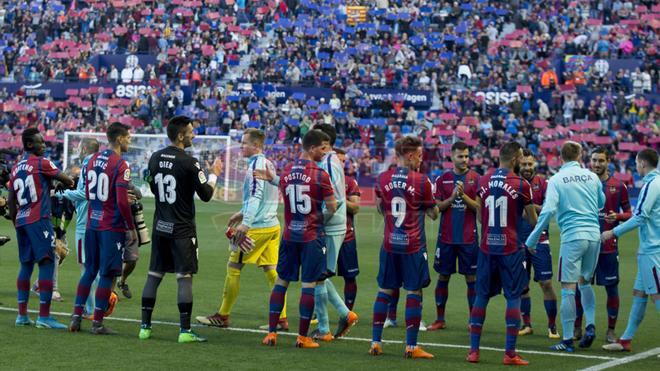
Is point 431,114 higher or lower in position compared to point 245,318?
higher

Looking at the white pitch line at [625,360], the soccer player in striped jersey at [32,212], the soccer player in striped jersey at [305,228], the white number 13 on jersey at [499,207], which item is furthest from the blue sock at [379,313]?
the soccer player in striped jersey at [32,212]

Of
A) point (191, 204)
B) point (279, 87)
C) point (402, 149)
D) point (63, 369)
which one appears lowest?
point (63, 369)

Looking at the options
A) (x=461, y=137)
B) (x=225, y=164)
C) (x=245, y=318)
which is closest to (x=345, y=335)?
(x=245, y=318)

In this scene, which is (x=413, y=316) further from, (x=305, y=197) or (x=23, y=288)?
(x=23, y=288)

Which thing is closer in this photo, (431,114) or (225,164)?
(225,164)

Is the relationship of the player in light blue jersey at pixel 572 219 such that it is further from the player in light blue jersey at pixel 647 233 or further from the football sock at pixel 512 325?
the football sock at pixel 512 325

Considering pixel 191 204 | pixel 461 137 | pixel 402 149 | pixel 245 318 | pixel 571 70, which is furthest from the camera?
pixel 571 70

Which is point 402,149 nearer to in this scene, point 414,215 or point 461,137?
point 414,215

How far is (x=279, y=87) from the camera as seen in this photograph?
43031 millimetres

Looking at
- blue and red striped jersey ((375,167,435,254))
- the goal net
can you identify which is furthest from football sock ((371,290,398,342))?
the goal net

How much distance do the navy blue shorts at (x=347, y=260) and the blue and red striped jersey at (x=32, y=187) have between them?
3380mm

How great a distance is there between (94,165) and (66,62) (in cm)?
3767

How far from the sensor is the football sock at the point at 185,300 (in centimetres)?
1101

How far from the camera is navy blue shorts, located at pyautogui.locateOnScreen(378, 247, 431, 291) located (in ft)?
34.4
